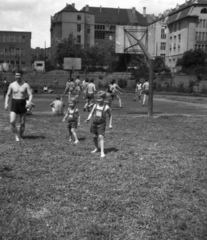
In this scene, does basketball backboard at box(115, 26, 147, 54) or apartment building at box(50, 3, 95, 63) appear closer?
basketball backboard at box(115, 26, 147, 54)

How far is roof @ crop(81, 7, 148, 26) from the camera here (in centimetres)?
12744

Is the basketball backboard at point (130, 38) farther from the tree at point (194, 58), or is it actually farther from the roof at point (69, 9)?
the roof at point (69, 9)

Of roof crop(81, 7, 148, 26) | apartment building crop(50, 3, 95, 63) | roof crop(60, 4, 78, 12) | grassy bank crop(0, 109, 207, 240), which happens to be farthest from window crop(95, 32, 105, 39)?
grassy bank crop(0, 109, 207, 240)

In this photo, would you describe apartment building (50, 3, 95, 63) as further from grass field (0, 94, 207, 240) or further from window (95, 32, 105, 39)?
grass field (0, 94, 207, 240)

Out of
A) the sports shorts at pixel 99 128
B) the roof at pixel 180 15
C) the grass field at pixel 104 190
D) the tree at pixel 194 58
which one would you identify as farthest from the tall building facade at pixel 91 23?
the sports shorts at pixel 99 128

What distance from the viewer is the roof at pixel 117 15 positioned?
127 m

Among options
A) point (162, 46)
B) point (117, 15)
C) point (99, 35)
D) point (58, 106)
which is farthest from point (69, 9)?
point (58, 106)

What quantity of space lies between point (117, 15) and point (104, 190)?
13087 cm

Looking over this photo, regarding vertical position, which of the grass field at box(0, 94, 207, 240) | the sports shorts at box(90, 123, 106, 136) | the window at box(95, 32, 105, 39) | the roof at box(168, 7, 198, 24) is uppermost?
the roof at box(168, 7, 198, 24)

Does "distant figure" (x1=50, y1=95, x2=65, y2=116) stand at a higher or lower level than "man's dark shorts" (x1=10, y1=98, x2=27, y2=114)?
lower

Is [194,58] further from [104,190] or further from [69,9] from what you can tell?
[104,190]

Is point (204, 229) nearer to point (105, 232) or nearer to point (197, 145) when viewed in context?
point (105, 232)

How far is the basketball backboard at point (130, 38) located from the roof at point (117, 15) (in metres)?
111

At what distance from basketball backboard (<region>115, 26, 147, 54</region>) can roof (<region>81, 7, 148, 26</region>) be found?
11109 centimetres
